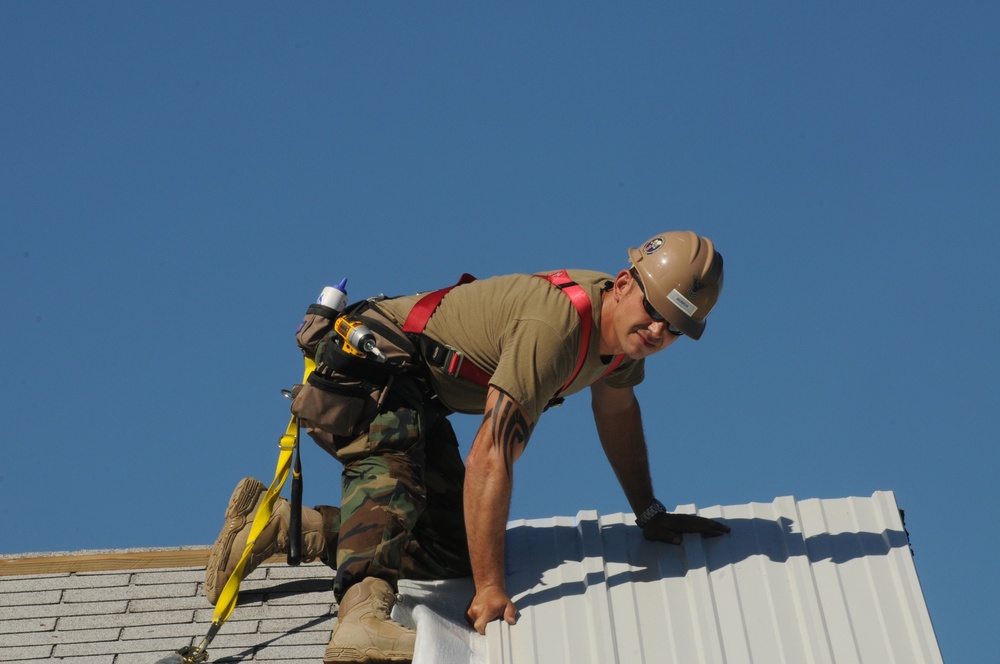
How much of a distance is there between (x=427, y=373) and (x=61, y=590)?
2.16 m

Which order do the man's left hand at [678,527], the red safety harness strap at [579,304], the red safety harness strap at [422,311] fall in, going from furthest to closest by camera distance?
the man's left hand at [678,527] < the red safety harness strap at [422,311] < the red safety harness strap at [579,304]

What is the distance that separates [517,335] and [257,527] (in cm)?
146

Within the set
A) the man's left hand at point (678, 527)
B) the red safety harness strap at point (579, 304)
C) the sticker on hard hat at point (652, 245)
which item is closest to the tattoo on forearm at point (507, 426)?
the red safety harness strap at point (579, 304)

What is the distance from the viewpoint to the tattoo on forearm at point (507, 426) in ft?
15.3

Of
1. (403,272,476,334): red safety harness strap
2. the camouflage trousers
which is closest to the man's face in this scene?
(403,272,476,334): red safety harness strap

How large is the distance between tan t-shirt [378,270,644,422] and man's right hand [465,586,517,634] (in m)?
0.64

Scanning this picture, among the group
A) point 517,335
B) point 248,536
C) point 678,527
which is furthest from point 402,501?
point 678,527

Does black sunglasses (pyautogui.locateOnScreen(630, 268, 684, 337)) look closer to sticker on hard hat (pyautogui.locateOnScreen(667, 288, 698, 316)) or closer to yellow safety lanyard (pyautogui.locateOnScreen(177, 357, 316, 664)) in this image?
sticker on hard hat (pyautogui.locateOnScreen(667, 288, 698, 316))

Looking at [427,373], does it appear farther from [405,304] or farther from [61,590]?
[61,590]

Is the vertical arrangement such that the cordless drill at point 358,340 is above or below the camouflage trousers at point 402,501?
above

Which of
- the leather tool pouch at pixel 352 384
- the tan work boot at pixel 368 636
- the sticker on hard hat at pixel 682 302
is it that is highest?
the sticker on hard hat at pixel 682 302

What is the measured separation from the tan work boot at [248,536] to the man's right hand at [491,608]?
3.38 ft

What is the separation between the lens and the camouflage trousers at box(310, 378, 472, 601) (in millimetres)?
4824

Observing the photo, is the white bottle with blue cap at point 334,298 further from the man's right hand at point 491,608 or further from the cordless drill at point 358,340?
the man's right hand at point 491,608
